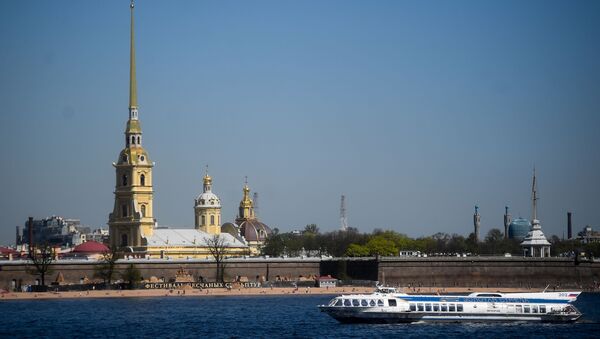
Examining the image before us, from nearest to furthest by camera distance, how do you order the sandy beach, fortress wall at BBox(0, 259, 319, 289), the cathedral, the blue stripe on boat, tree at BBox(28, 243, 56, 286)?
the blue stripe on boat
the sandy beach
tree at BBox(28, 243, 56, 286)
fortress wall at BBox(0, 259, 319, 289)
the cathedral

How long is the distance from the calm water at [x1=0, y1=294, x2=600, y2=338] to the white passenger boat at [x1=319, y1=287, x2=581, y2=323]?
605 millimetres

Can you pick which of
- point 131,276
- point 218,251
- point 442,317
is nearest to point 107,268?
point 131,276

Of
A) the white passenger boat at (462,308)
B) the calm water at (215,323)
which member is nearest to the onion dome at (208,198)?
the calm water at (215,323)

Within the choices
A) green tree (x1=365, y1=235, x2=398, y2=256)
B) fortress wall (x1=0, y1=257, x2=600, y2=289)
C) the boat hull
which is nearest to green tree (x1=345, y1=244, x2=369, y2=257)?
green tree (x1=365, y1=235, x2=398, y2=256)

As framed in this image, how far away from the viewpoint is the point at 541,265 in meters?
151

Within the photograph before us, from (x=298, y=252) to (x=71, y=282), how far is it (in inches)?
2149

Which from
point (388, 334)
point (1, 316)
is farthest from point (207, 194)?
point (388, 334)

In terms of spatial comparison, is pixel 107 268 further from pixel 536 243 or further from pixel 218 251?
pixel 536 243

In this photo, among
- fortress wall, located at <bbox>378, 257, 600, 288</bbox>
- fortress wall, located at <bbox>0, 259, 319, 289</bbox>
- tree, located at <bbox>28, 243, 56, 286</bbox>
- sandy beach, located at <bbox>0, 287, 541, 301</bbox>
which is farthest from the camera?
fortress wall, located at <bbox>378, 257, 600, 288</bbox>

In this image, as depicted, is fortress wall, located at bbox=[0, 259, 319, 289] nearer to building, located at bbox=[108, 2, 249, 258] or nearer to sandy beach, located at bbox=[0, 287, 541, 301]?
sandy beach, located at bbox=[0, 287, 541, 301]

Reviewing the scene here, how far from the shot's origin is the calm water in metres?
84.8

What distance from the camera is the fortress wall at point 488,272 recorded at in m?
150

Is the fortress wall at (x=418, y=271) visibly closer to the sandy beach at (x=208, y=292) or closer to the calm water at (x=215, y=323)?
the sandy beach at (x=208, y=292)

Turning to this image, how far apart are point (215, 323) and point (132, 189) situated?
76.1m
